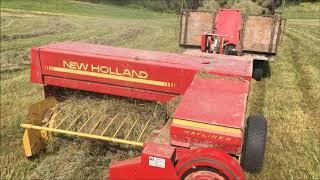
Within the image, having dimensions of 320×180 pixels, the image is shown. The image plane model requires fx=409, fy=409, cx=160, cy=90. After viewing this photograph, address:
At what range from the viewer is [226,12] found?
31.0 ft

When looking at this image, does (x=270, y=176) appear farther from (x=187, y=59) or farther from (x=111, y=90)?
(x=111, y=90)

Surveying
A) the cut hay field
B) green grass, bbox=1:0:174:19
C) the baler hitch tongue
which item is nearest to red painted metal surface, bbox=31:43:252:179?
the baler hitch tongue

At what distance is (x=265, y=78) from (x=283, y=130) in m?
3.47

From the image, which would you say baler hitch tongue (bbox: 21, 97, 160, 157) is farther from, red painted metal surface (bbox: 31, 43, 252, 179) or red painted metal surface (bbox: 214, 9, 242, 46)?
red painted metal surface (bbox: 214, 9, 242, 46)

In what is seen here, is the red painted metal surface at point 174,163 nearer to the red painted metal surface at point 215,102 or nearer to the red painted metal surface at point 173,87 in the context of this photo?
the red painted metal surface at point 173,87

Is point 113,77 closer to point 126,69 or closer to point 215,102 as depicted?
point 126,69

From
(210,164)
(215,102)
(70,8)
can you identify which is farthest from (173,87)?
(70,8)

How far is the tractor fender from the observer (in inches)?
122

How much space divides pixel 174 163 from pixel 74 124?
1941 millimetres

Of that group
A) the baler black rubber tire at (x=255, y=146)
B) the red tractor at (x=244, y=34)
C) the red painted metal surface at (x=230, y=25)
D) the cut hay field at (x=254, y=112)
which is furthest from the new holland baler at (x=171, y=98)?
the red painted metal surface at (x=230, y=25)

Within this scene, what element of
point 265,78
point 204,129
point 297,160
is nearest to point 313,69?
point 265,78

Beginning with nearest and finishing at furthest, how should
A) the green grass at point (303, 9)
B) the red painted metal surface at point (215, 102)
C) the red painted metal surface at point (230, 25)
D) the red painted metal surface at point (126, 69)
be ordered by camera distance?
the red painted metal surface at point (215, 102), the red painted metal surface at point (126, 69), the red painted metal surface at point (230, 25), the green grass at point (303, 9)

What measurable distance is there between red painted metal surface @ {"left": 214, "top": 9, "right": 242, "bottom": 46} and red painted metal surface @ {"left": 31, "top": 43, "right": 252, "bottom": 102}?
421cm

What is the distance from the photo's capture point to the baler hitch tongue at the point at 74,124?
462 cm
